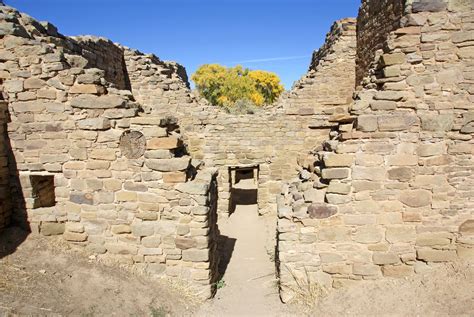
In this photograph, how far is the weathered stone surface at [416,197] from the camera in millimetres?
4918

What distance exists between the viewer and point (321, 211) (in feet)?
16.7

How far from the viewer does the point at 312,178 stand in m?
5.48

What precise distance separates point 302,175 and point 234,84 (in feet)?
93.8

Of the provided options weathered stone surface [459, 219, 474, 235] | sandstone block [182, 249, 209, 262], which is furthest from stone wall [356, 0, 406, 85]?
sandstone block [182, 249, 209, 262]

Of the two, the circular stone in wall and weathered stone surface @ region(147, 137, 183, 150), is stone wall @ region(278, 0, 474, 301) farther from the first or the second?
the circular stone in wall

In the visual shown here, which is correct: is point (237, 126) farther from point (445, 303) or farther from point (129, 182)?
point (445, 303)

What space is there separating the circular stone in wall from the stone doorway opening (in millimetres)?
6302

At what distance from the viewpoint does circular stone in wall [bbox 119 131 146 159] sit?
16.8 feet

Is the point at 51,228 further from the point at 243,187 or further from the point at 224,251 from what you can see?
the point at 243,187

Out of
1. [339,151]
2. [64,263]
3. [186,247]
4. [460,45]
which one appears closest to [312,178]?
[339,151]

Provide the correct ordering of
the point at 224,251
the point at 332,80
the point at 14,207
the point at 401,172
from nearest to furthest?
the point at 401,172
the point at 14,207
the point at 224,251
the point at 332,80

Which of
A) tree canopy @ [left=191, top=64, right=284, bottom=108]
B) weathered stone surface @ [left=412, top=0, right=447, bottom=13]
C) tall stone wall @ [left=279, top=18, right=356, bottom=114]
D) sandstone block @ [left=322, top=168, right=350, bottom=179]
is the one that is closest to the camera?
weathered stone surface @ [left=412, top=0, right=447, bottom=13]

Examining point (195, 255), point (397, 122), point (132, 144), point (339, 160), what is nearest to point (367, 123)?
point (397, 122)

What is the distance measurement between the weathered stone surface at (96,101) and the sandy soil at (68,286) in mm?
2301
